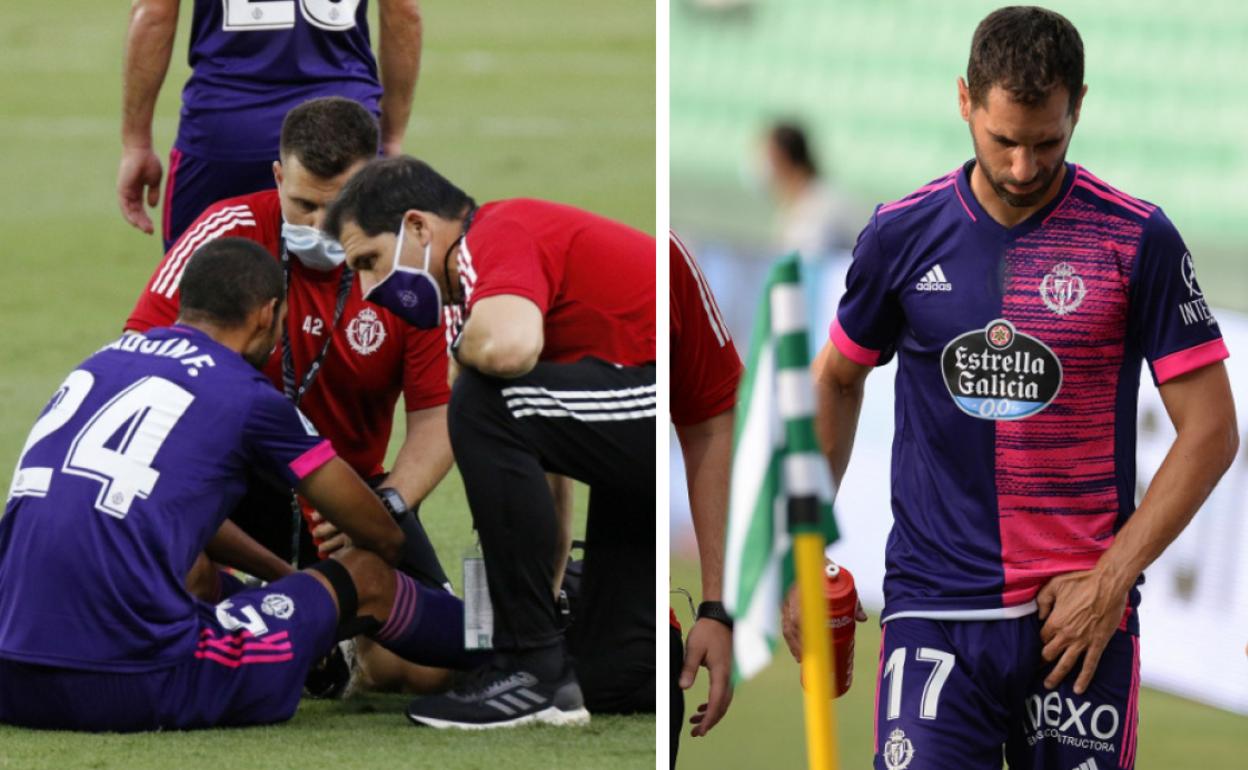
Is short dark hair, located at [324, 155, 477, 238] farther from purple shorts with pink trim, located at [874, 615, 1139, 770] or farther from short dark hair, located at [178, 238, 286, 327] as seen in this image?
purple shorts with pink trim, located at [874, 615, 1139, 770]

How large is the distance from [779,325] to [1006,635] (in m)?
0.85

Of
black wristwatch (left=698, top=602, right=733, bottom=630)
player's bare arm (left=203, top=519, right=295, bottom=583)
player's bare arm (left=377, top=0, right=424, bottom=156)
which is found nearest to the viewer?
black wristwatch (left=698, top=602, right=733, bottom=630)

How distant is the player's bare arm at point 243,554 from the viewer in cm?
464

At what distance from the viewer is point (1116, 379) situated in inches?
129

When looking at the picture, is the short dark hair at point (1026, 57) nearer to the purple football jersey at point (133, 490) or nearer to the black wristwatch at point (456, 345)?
the black wristwatch at point (456, 345)

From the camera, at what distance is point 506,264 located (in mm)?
4059

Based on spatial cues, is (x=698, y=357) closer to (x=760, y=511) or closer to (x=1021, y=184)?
(x=1021, y=184)

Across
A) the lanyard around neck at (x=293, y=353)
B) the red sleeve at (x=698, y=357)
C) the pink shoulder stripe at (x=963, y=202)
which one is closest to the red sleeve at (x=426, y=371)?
the lanyard around neck at (x=293, y=353)

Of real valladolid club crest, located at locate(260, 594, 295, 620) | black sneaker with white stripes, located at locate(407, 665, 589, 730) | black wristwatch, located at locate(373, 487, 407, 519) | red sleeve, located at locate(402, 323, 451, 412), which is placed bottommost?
black sneaker with white stripes, located at locate(407, 665, 589, 730)

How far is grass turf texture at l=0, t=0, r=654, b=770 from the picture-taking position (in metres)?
4.02

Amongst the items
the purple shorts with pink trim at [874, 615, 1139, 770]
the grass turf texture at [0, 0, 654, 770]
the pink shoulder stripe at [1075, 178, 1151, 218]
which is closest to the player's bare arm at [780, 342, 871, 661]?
the purple shorts with pink trim at [874, 615, 1139, 770]

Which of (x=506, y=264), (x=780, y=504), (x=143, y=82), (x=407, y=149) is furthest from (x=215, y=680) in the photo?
(x=407, y=149)

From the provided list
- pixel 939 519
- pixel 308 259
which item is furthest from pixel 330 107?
pixel 939 519

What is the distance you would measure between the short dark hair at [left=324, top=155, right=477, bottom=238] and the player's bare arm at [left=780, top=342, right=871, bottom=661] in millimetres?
1003
